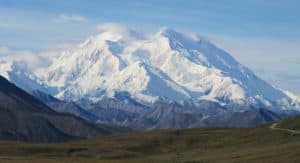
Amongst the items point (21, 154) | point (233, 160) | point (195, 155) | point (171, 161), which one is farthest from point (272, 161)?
point (21, 154)

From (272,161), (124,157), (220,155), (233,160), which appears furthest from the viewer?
(124,157)

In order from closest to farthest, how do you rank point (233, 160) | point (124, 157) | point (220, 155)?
point (233, 160)
point (220, 155)
point (124, 157)

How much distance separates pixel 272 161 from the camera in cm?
15362

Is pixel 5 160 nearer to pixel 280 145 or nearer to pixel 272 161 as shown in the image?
pixel 272 161

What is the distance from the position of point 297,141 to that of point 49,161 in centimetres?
6695

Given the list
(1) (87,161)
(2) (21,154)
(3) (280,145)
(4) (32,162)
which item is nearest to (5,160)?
(4) (32,162)

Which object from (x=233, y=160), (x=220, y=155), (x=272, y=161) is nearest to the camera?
(x=272, y=161)

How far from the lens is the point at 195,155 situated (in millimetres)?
194000

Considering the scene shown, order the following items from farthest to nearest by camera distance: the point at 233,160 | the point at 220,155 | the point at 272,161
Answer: the point at 220,155, the point at 233,160, the point at 272,161

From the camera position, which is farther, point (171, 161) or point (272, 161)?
point (171, 161)

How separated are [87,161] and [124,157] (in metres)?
29.6

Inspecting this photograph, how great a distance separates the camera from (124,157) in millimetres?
199625

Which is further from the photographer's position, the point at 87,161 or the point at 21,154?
the point at 21,154

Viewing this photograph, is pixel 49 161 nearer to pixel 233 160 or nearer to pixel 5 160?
pixel 5 160
